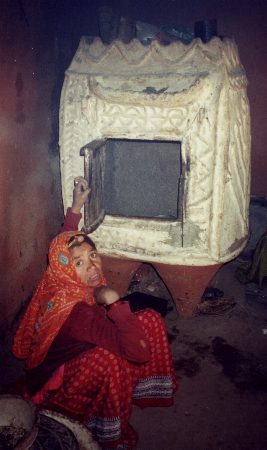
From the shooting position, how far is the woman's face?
2467 millimetres

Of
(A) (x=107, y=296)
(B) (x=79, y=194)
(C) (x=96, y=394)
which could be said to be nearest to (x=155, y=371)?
(C) (x=96, y=394)

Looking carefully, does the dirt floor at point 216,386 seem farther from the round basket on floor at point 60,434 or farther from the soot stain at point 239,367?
the round basket on floor at point 60,434

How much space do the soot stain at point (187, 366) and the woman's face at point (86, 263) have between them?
1.25 m

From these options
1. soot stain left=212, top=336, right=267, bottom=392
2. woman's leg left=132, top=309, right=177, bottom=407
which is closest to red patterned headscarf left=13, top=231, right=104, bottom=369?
woman's leg left=132, top=309, right=177, bottom=407

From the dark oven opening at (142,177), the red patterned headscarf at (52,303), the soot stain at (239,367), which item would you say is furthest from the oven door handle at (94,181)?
the soot stain at (239,367)

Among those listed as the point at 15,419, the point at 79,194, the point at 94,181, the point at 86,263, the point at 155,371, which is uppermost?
the point at 94,181

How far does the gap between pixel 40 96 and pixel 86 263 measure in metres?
1.90

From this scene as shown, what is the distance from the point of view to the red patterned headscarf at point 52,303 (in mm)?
2326

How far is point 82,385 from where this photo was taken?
7.53 ft

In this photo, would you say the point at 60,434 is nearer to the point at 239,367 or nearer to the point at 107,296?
the point at 107,296

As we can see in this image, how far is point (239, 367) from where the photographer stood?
3145 mm

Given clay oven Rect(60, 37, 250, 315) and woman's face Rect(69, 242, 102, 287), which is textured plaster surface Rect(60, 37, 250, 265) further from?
woman's face Rect(69, 242, 102, 287)

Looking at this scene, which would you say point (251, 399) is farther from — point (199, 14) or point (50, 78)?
point (199, 14)

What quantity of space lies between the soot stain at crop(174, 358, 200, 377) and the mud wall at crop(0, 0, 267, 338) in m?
1.54
